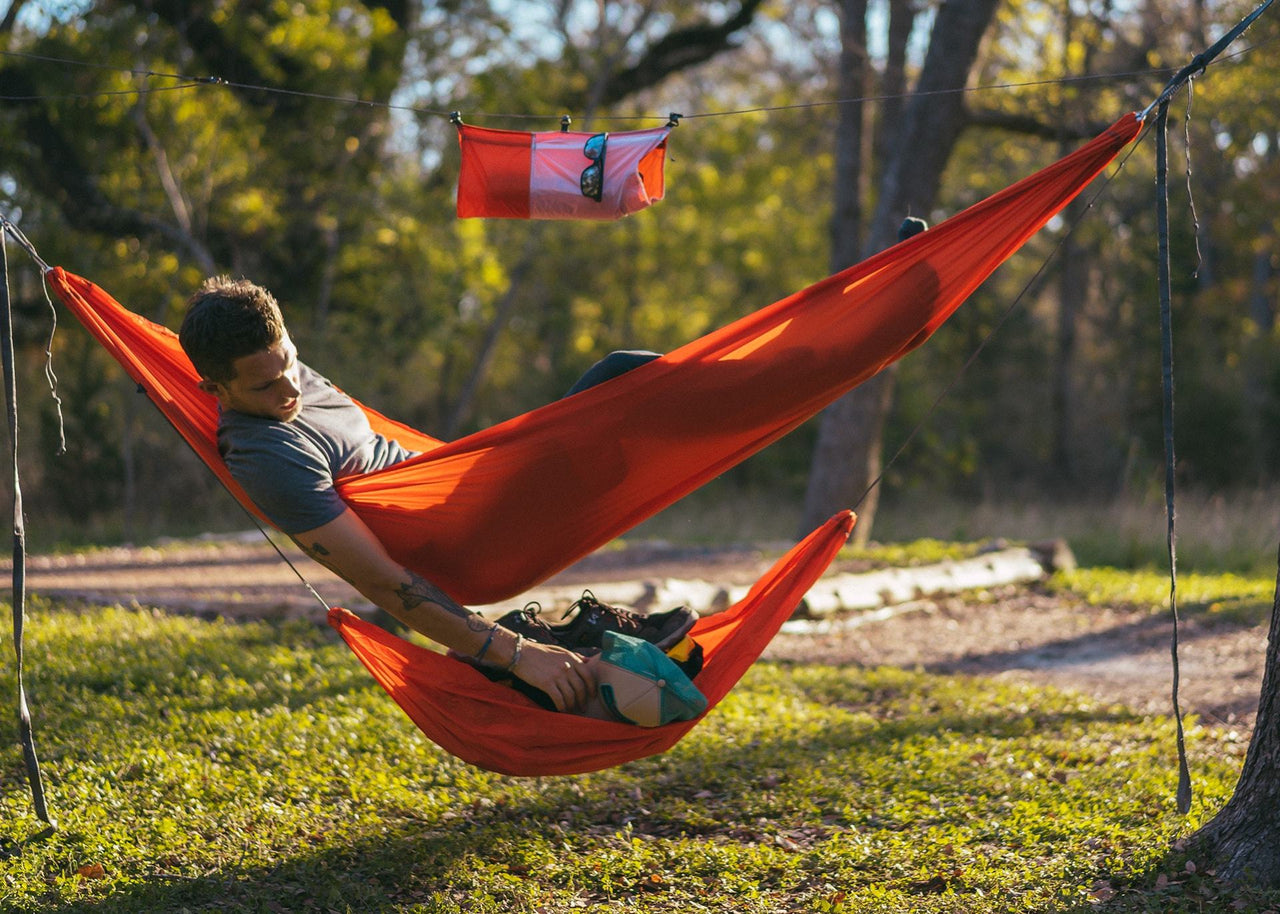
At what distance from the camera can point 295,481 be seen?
2684 millimetres

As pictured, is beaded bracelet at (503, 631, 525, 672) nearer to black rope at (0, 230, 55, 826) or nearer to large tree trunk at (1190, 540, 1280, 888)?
black rope at (0, 230, 55, 826)

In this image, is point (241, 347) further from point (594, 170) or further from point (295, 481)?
point (594, 170)

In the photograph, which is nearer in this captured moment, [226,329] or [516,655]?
[226,329]

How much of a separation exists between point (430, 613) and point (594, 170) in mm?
1328

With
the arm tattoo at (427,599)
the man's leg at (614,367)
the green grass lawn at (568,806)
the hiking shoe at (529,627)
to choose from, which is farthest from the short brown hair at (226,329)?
the green grass lawn at (568,806)

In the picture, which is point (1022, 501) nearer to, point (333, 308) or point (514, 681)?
→ point (333, 308)

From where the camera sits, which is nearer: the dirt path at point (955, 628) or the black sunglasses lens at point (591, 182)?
the black sunglasses lens at point (591, 182)

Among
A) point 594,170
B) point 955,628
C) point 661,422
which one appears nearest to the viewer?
point 661,422

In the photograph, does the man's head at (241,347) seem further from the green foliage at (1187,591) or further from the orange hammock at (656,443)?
the green foliage at (1187,591)

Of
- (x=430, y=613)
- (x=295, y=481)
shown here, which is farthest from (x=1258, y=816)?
(x=295, y=481)

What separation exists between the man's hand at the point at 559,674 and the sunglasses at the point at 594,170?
1311mm

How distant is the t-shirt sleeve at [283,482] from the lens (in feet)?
8.79

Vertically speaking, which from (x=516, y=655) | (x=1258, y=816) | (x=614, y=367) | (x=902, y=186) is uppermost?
(x=902, y=186)

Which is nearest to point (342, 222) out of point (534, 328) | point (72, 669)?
point (534, 328)
